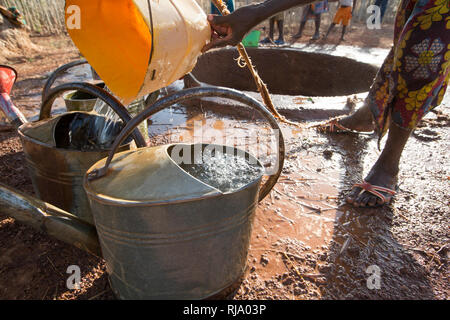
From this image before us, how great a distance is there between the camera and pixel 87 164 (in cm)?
143

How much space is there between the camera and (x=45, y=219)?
4.00ft

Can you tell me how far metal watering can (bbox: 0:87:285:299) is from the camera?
1009 millimetres

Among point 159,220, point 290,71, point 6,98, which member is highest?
point 6,98

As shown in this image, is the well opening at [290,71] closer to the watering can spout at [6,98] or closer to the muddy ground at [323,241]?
the muddy ground at [323,241]

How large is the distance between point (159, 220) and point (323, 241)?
1.13m

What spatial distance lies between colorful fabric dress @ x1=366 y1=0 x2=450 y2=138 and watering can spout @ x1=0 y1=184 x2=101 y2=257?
6.61 feet
